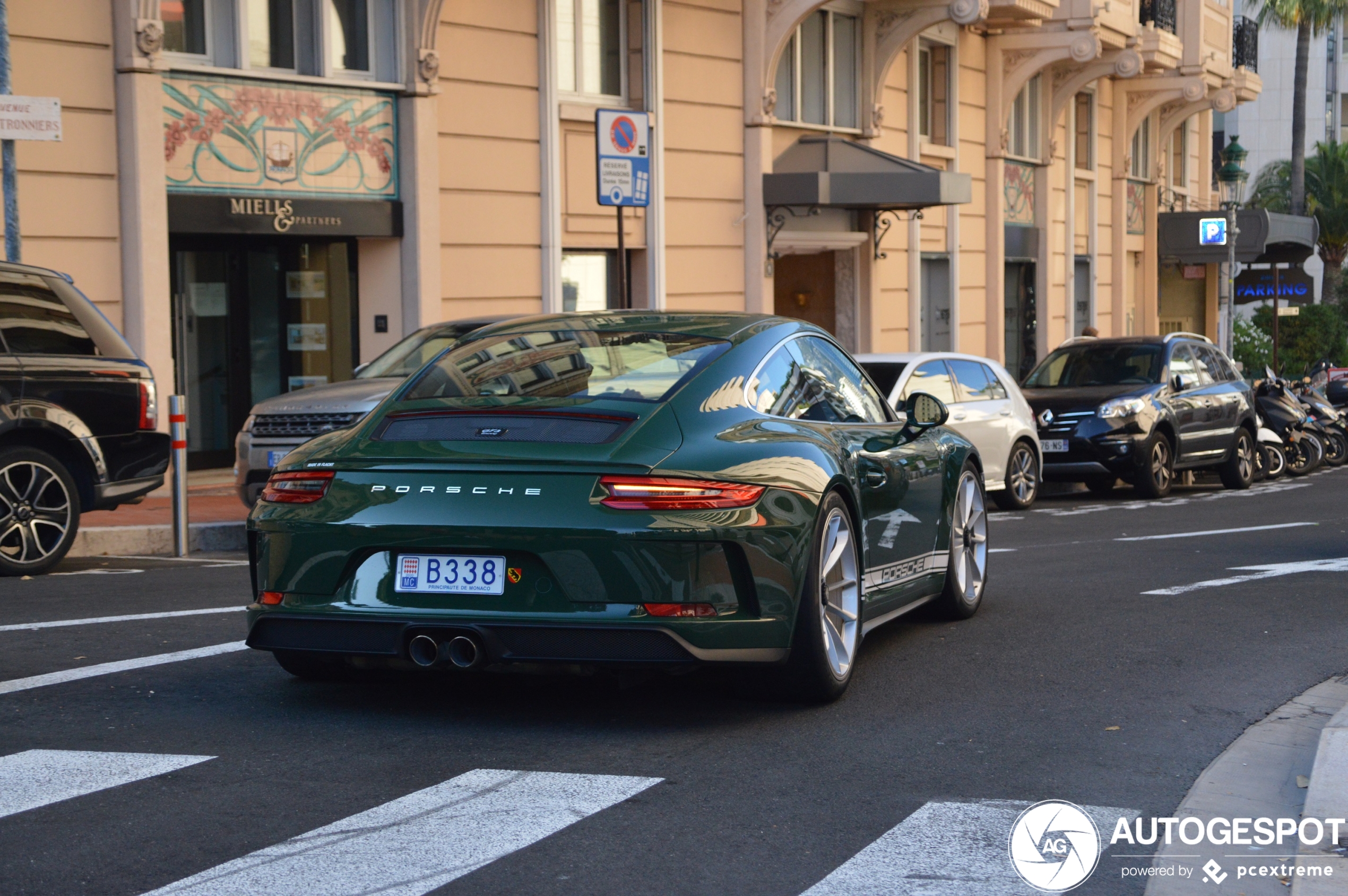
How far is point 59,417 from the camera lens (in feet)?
35.5

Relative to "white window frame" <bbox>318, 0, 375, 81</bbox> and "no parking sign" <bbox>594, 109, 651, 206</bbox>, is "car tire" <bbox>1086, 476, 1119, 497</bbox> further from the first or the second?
"white window frame" <bbox>318, 0, 375, 81</bbox>

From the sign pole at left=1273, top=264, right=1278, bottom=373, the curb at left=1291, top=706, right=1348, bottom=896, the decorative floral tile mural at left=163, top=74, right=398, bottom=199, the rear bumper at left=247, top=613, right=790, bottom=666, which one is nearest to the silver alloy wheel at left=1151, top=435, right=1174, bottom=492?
the decorative floral tile mural at left=163, top=74, right=398, bottom=199

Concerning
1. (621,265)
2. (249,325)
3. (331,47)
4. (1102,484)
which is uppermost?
(331,47)

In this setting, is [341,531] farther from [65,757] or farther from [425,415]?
[65,757]

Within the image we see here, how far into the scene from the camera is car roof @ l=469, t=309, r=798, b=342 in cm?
692

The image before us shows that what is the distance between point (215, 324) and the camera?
17.3 meters

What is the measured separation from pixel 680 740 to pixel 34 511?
20.7ft

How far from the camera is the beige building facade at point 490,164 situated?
15.8m

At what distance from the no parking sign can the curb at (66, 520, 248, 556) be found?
4.04 m

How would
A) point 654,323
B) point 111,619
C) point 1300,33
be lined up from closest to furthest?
point 654,323 < point 111,619 < point 1300,33

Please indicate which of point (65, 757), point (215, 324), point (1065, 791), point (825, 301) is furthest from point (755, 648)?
point (825, 301)

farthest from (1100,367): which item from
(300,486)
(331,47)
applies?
(300,486)

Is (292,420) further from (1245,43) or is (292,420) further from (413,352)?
(1245,43)

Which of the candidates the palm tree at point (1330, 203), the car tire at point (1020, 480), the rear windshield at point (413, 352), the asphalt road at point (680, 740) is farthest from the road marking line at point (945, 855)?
the palm tree at point (1330, 203)
